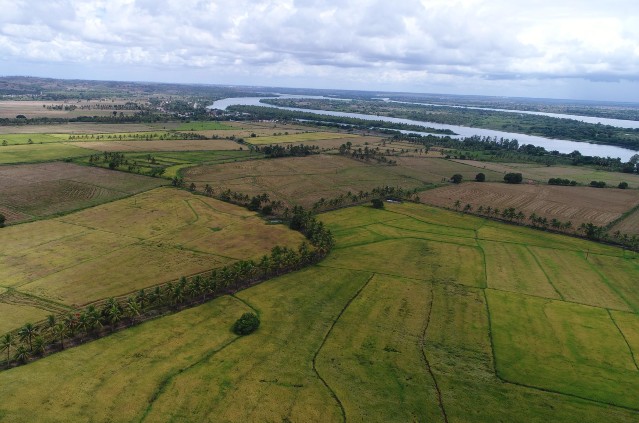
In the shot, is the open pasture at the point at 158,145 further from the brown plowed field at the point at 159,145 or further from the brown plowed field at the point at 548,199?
the brown plowed field at the point at 548,199

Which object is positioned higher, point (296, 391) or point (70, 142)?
point (70, 142)

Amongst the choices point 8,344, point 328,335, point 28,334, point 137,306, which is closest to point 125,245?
point 137,306

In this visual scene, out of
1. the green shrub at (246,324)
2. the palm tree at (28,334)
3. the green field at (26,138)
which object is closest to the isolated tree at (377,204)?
the green shrub at (246,324)

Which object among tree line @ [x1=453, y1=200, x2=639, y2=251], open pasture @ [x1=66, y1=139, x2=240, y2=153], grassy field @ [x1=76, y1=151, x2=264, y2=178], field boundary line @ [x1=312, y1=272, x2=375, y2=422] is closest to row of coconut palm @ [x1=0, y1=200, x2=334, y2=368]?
field boundary line @ [x1=312, y1=272, x2=375, y2=422]

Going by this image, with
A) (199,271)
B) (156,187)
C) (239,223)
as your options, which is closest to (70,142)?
(156,187)

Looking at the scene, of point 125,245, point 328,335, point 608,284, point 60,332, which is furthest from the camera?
point 125,245

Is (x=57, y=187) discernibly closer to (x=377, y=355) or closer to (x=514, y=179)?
(x=377, y=355)

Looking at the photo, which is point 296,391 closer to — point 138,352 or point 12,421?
point 138,352
